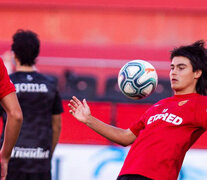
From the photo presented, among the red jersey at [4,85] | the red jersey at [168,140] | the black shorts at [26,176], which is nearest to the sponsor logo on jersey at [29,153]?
the black shorts at [26,176]

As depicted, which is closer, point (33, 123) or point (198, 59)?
point (198, 59)

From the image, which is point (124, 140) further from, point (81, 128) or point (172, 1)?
point (172, 1)

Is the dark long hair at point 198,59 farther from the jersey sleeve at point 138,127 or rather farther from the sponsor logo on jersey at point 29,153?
the sponsor logo on jersey at point 29,153

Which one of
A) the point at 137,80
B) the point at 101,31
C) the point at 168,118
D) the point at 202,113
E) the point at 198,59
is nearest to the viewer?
the point at 202,113

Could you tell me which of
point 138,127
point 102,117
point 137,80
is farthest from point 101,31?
point 138,127

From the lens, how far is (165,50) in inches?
620

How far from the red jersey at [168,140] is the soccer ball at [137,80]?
21.9 inches

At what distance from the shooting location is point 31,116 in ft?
18.5

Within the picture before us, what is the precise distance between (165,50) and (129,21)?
5.73ft

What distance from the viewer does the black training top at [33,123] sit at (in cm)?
566

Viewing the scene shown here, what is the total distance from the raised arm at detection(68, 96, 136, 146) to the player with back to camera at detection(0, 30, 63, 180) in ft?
4.45

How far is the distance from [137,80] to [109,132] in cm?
62

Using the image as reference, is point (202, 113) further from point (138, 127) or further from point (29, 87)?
point (29, 87)

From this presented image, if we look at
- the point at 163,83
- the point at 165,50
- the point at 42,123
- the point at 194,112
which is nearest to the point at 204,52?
the point at 194,112
